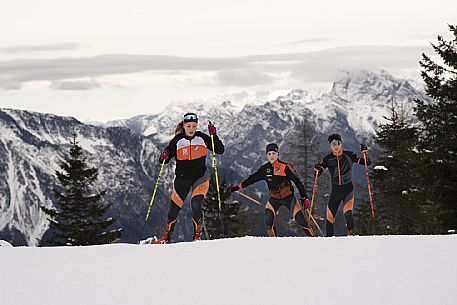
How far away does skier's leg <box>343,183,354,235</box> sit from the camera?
1125 centimetres

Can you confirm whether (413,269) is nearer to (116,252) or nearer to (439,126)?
(116,252)

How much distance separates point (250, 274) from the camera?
536 centimetres

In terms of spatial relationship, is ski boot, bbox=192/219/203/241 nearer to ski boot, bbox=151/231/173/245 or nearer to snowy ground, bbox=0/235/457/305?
A: ski boot, bbox=151/231/173/245

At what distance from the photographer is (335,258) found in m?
5.71

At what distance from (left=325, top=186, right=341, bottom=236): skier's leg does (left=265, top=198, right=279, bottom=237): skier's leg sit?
0.98 metres

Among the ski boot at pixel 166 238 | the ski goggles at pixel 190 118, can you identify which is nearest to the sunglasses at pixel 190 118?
the ski goggles at pixel 190 118

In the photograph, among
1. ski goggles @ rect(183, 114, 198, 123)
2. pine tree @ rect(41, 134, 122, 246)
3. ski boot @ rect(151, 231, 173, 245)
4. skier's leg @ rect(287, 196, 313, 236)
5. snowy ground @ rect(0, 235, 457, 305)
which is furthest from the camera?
pine tree @ rect(41, 134, 122, 246)

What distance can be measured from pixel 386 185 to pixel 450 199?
443cm

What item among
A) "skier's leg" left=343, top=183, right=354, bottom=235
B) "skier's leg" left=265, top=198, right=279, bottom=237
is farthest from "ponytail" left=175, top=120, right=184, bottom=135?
"skier's leg" left=343, top=183, right=354, bottom=235

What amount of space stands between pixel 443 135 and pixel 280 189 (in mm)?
11594

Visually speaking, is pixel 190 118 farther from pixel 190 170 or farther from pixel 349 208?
pixel 349 208

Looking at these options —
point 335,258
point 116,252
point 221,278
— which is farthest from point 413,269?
point 116,252

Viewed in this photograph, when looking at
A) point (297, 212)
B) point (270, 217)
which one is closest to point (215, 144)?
point (270, 217)

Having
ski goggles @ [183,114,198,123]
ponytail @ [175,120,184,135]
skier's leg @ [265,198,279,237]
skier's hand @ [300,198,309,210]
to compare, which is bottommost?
skier's leg @ [265,198,279,237]
